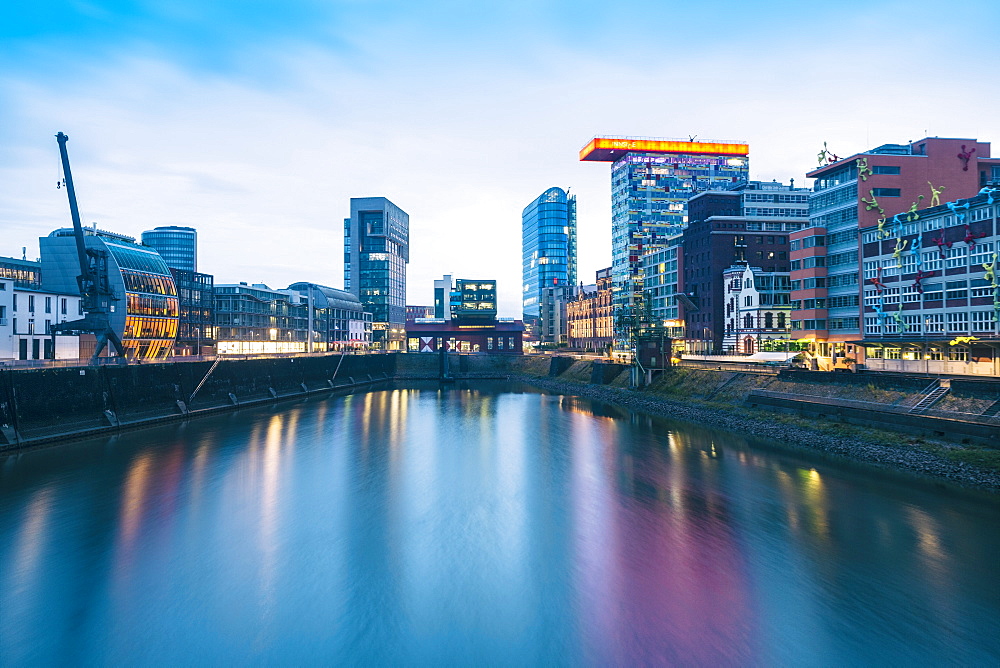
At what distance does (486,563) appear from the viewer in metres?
29.8

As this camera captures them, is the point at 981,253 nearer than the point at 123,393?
Yes

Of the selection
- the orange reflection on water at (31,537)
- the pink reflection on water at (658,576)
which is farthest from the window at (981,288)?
the orange reflection on water at (31,537)

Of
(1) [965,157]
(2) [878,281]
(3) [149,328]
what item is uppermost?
(1) [965,157]

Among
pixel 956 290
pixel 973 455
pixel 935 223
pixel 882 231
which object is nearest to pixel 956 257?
pixel 956 290

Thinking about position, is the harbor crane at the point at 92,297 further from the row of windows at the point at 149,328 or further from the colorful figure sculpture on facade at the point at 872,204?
the colorful figure sculpture on facade at the point at 872,204

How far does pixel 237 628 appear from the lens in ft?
75.4

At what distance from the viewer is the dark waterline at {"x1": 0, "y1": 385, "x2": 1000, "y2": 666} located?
21.8 m

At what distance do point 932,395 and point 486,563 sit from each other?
43662 millimetres

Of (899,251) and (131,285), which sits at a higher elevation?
(899,251)

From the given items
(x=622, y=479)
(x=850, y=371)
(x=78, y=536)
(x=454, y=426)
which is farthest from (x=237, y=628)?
(x=850, y=371)

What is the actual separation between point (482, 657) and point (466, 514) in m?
17.3

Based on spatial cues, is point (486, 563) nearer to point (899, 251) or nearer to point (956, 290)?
point (956, 290)

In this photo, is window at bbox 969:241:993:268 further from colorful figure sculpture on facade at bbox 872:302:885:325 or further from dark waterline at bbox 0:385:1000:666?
dark waterline at bbox 0:385:1000:666

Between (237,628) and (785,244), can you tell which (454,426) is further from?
(785,244)
